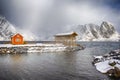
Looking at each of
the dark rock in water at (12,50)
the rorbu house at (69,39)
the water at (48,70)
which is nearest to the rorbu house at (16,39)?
the dark rock in water at (12,50)

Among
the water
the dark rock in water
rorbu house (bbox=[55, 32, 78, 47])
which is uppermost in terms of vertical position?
rorbu house (bbox=[55, 32, 78, 47])

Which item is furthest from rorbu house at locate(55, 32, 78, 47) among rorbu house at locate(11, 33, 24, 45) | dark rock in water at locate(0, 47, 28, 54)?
dark rock in water at locate(0, 47, 28, 54)

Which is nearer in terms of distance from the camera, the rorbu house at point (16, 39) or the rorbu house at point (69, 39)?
the rorbu house at point (16, 39)

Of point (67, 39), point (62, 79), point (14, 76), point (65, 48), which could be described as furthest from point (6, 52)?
point (62, 79)

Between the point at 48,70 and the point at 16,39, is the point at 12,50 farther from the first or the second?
the point at 48,70

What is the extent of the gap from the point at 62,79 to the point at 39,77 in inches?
143

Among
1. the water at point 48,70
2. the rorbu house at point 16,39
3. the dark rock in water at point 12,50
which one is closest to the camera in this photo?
the water at point 48,70

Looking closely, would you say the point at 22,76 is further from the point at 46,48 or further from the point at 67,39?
the point at 67,39

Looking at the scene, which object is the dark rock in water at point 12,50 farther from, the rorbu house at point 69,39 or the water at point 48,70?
the rorbu house at point 69,39

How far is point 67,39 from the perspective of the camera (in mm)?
92688

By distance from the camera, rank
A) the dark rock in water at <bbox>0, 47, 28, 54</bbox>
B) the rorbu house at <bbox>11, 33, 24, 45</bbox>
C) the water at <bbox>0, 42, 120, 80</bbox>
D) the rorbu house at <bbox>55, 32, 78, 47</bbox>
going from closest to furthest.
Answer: the water at <bbox>0, 42, 120, 80</bbox>, the dark rock in water at <bbox>0, 47, 28, 54</bbox>, the rorbu house at <bbox>11, 33, 24, 45</bbox>, the rorbu house at <bbox>55, 32, 78, 47</bbox>

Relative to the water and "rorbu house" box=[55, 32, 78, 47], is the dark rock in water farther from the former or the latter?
"rorbu house" box=[55, 32, 78, 47]

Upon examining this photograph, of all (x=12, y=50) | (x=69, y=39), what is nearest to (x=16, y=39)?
(x=12, y=50)

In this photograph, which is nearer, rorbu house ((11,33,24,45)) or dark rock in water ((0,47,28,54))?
dark rock in water ((0,47,28,54))
